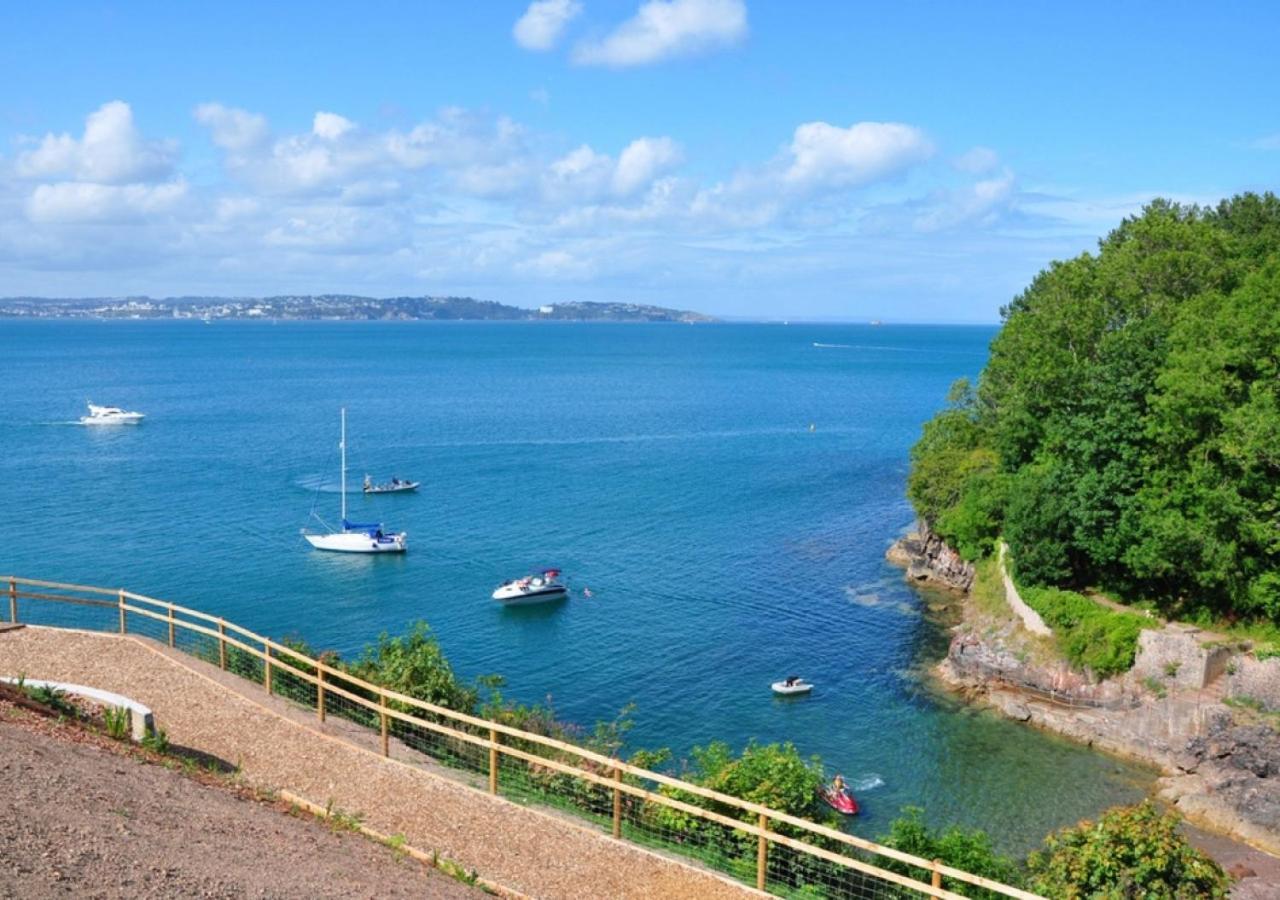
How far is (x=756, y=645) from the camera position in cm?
4197

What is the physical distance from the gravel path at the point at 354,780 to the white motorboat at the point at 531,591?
2359cm

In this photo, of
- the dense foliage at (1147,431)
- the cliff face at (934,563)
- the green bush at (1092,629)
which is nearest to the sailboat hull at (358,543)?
the cliff face at (934,563)

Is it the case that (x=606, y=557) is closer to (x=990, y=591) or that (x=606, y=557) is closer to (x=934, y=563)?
(x=934, y=563)

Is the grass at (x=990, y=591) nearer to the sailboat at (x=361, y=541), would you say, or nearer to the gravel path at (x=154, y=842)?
the sailboat at (x=361, y=541)

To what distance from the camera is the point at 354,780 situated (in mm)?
16906

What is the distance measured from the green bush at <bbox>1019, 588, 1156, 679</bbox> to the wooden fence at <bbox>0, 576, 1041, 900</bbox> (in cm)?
1720

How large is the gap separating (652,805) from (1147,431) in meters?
27.2

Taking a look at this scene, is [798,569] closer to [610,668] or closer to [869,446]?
A: [610,668]

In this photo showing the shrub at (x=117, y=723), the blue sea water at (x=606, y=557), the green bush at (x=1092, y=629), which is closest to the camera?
the shrub at (x=117, y=723)

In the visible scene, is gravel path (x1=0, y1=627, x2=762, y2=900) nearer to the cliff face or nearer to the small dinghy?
the small dinghy

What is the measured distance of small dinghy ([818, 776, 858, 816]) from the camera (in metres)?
28.0

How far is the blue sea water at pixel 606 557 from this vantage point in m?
33.9

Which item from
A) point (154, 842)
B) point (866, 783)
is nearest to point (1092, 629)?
point (866, 783)

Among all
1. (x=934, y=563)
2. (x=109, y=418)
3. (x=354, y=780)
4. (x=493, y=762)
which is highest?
(x=493, y=762)
